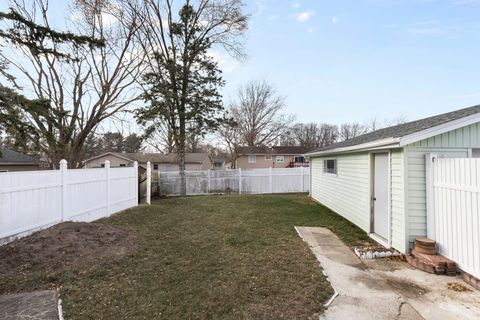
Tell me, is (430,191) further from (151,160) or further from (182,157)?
(151,160)

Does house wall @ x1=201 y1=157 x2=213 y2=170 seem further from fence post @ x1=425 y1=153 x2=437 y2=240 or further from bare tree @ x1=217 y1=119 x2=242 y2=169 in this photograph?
fence post @ x1=425 y1=153 x2=437 y2=240

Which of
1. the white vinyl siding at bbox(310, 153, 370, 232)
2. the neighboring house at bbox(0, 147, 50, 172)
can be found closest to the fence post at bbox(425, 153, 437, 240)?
the white vinyl siding at bbox(310, 153, 370, 232)

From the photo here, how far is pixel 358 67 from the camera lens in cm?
1226

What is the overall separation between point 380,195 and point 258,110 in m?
25.6

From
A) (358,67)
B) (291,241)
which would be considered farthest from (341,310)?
(358,67)

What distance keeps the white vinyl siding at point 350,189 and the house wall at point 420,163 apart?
167 centimetres

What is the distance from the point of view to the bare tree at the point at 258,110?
30.8m

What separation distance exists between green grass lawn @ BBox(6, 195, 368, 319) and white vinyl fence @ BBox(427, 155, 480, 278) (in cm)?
188

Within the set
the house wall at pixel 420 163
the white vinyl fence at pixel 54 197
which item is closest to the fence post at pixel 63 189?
the white vinyl fence at pixel 54 197

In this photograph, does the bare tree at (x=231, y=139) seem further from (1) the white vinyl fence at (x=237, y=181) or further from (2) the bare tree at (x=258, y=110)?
(1) the white vinyl fence at (x=237, y=181)

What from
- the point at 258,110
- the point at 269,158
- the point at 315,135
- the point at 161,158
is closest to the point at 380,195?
the point at 258,110

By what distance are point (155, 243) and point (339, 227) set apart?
4896mm

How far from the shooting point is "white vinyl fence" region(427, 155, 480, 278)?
3.72 metres

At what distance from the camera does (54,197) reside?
6316mm
